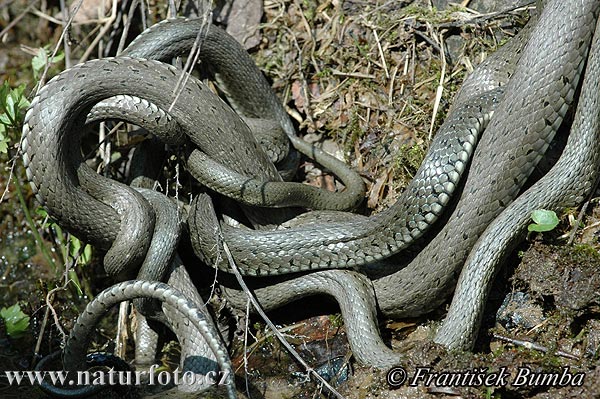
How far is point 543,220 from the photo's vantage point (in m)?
4.77

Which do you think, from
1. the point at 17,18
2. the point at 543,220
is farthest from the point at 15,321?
the point at 543,220

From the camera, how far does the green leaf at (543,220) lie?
4.75 meters

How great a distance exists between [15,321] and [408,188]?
11.1ft

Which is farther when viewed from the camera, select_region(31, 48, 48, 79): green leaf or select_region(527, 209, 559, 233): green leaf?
select_region(31, 48, 48, 79): green leaf

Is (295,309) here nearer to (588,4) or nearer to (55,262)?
(55,262)

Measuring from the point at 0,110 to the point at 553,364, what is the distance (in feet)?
15.7

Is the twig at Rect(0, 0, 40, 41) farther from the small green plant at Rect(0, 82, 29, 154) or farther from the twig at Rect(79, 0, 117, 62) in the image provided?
the small green plant at Rect(0, 82, 29, 154)

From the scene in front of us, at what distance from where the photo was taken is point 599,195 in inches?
201

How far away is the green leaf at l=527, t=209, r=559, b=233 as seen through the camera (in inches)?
187

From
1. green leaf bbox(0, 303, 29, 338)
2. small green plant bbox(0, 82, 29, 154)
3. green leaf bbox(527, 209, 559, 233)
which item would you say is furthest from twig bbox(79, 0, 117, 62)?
green leaf bbox(527, 209, 559, 233)

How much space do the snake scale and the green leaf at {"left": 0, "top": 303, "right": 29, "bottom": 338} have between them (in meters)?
1.08

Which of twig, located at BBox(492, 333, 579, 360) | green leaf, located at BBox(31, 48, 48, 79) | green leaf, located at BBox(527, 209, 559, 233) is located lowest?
twig, located at BBox(492, 333, 579, 360)

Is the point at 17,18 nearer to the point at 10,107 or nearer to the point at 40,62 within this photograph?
the point at 40,62

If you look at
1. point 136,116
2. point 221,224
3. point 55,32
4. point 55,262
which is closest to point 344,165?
point 221,224
